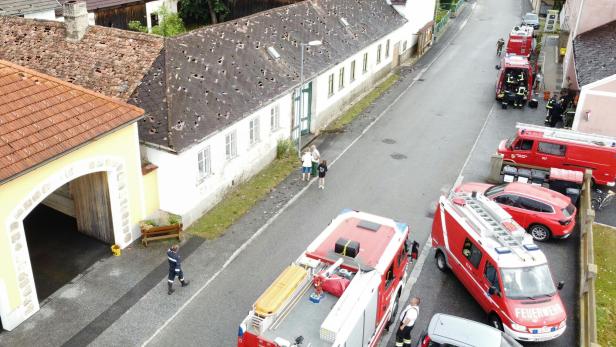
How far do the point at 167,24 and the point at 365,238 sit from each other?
103ft

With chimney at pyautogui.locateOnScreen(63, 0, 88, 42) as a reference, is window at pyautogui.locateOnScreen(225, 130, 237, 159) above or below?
below

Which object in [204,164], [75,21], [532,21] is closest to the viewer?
[204,164]

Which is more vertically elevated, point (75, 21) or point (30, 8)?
point (75, 21)

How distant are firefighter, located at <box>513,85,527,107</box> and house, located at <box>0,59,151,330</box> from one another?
22605mm

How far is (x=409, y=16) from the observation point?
4069 centimetres

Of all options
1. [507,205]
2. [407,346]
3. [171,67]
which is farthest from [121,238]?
[507,205]

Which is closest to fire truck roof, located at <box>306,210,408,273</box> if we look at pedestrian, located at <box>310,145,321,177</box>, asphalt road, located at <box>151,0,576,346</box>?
asphalt road, located at <box>151,0,576,346</box>

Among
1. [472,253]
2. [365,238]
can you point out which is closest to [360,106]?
[472,253]

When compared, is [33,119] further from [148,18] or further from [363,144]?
[148,18]

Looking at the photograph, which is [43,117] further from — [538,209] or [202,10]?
[202,10]

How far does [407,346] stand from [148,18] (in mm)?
37047

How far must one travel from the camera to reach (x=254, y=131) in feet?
76.7

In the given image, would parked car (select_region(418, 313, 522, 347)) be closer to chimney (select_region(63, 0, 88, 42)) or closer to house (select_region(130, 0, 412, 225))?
house (select_region(130, 0, 412, 225))

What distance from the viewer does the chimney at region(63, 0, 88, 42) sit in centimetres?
2159
